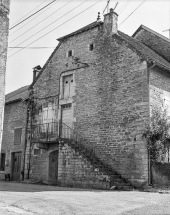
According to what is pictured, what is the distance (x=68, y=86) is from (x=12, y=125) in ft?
→ 20.5

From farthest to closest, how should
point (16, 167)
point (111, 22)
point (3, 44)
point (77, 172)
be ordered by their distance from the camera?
point (16, 167)
point (111, 22)
point (77, 172)
point (3, 44)

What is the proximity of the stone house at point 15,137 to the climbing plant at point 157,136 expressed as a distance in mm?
9685

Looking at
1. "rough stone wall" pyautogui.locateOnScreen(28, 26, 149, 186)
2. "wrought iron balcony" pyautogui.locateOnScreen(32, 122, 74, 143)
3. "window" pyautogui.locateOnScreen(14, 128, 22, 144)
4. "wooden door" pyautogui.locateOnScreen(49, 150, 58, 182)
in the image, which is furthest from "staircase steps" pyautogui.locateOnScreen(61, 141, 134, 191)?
"window" pyautogui.locateOnScreen(14, 128, 22, 144)

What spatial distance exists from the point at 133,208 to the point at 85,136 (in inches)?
370


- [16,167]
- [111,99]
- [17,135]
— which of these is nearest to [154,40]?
[111,99]

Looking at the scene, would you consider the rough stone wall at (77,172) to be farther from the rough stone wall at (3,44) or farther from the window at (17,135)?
the rough stone wall at (3,44)

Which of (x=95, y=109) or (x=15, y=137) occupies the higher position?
(x=95, y=109)

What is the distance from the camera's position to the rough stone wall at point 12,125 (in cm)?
2220

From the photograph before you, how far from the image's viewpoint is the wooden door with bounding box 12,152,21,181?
21.5m

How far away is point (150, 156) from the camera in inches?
576

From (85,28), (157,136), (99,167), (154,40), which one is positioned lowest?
(99,167)

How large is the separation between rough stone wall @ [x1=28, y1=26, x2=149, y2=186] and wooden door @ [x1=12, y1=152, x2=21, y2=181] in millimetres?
5481

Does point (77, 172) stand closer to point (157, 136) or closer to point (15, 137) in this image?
point (157, 136)

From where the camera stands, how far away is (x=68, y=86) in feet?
64.1
